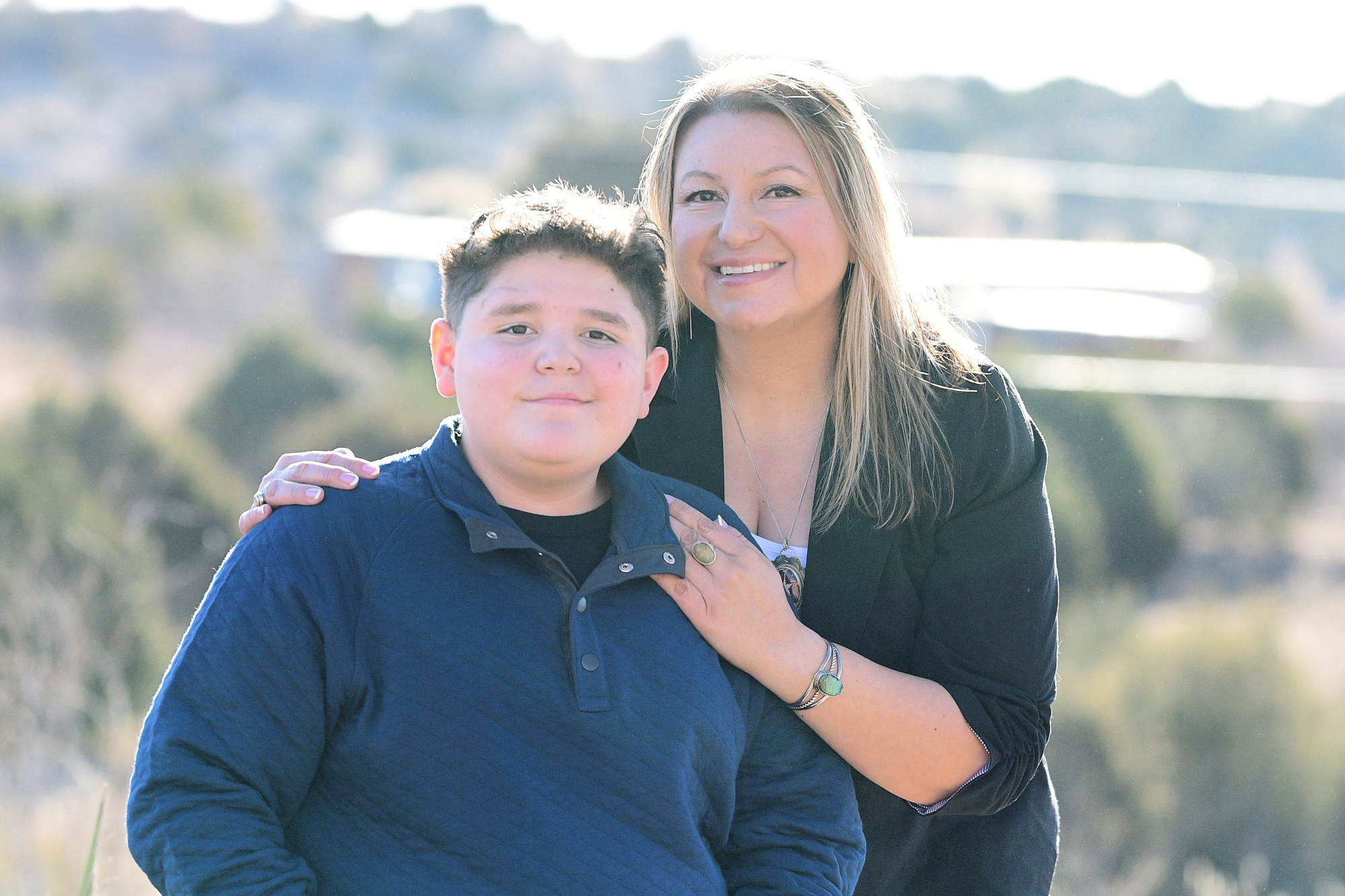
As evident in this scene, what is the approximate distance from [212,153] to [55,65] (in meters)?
12.8

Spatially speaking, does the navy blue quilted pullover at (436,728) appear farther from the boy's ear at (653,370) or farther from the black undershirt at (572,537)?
the boy's ear at (653,370)

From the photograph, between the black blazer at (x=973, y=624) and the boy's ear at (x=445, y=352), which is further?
the black blazer at (x=973, y=624)

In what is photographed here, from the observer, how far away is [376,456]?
1155 cm

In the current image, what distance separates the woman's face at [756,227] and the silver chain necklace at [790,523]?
0.20 m

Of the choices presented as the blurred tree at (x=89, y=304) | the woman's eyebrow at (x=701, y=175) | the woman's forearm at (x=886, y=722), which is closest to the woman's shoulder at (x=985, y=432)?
the woman's forearm at (x=886, y=722)

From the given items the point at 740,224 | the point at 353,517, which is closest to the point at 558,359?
the point at 353,517

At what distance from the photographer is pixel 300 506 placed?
1.68 m

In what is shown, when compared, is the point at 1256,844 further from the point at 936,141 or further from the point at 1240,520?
the point at 936,141

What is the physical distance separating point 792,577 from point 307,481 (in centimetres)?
96

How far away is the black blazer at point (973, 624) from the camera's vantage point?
214 cm

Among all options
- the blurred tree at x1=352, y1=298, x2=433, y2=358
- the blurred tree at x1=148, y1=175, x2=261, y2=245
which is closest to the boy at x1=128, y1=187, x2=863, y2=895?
the blurred tree at x1=352, y1=298, x2=433, y2=358

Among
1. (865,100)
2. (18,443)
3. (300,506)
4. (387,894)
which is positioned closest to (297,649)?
(300,506)

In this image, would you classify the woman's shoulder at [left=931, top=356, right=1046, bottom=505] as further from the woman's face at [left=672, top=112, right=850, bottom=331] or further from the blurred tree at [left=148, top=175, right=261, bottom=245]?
the blurred tree at [left=148, top=175, right=261, bottom=245]

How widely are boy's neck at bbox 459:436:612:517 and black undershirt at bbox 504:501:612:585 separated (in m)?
0.01
